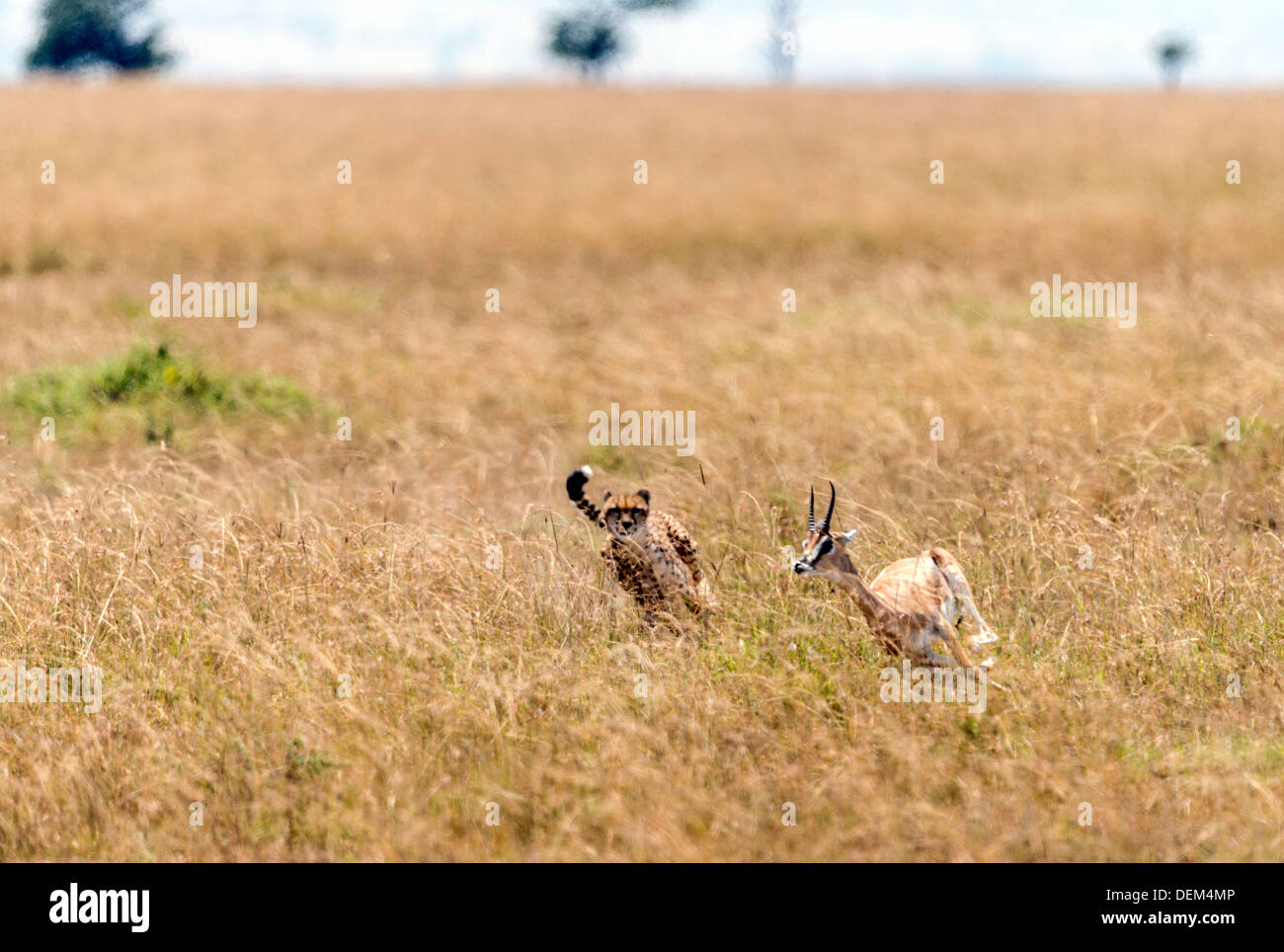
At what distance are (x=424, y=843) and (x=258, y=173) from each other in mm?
21903

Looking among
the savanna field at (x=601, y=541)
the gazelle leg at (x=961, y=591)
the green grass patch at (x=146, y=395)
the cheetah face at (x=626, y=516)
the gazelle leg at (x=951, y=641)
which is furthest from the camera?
the green grass patch at (x=146, y=395)

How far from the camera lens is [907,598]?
5.16 metres

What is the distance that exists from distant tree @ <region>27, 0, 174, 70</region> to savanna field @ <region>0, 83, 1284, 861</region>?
5601 centimetres

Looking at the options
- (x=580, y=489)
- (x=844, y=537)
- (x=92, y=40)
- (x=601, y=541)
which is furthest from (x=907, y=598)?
(x=92, y=40)

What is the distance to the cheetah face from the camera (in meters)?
5.64

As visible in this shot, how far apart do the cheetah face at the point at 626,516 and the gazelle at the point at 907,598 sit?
85cm

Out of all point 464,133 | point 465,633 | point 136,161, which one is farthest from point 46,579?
point 464,133

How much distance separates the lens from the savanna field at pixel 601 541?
4613 mm

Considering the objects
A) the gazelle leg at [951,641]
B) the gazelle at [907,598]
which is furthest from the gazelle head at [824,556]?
the gazelle leg at [951,641]

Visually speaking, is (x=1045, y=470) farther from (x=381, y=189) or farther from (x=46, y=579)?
(x=381, y=189)

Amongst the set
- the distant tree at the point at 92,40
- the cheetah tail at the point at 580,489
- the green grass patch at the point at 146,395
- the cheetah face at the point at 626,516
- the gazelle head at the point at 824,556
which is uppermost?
the distant tree at the point at 92,40

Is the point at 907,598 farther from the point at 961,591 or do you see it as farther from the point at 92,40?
the point at 92,40

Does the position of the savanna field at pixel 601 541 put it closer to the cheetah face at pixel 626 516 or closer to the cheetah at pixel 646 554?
the cheetah at pixel 646 554

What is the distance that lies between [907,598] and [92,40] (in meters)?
74.4
